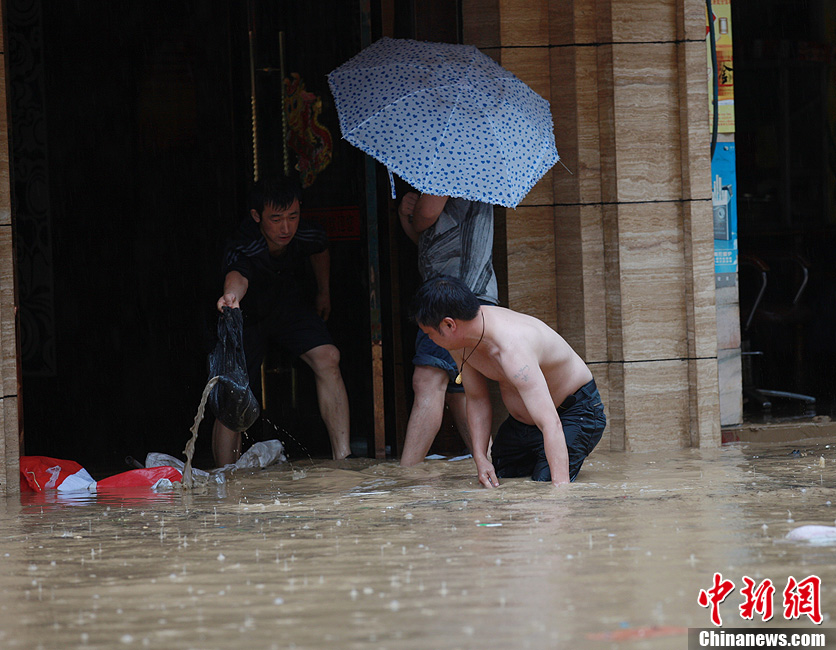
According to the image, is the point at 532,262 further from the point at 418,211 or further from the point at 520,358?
the point at 520,358

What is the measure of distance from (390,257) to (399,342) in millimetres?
579

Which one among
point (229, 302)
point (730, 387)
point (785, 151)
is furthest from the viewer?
point (785, 151)

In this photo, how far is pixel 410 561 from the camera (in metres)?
3.64

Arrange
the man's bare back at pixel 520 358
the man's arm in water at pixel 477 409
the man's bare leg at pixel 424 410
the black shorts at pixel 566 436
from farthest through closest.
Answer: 1. the man's bare leg at pixel 424 410
2. the black shorts at pixel 566 436
3. the man's arm in water at pixel 477 409
4. the man's bare back at pixel 520 358

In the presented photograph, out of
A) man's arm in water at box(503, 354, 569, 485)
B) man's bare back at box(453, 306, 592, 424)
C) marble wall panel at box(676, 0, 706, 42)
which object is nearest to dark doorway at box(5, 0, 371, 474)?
marble wall panel at box(676, 0, 706, 42)

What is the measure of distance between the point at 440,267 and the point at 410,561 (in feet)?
10.5

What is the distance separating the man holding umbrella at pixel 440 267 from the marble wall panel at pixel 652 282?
0.98 m

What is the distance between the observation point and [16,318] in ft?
20.6

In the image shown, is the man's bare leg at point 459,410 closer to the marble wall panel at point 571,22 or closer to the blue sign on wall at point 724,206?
the blue sign on wall at point 724,206

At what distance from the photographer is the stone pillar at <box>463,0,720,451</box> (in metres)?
7.13

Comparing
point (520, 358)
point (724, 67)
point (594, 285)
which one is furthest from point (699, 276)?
point (520, 358)

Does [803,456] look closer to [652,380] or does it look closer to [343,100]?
[652,380]

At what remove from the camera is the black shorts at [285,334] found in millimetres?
7117

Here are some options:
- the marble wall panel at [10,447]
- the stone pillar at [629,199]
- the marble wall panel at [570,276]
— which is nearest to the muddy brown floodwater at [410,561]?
the marble wall panel at [10,447]
